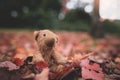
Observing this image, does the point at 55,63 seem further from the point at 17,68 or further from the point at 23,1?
the point at 23,1

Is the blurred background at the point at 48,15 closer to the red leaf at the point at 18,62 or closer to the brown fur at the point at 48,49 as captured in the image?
the brown fur at the point at 48,49

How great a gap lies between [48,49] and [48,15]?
676cm

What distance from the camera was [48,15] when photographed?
969 centimetres

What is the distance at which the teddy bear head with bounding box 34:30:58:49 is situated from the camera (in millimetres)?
2902

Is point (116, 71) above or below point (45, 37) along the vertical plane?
below

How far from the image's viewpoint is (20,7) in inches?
380

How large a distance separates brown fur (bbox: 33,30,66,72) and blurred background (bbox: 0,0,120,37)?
19.2 ft

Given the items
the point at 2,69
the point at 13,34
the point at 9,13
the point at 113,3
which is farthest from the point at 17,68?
the point at 9,13

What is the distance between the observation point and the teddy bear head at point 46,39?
9.52 ft

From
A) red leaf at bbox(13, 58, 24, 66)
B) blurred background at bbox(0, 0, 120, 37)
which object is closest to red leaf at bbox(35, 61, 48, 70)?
red leaf at bbox(13, 58, 24, 66)

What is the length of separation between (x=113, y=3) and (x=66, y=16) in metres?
5.06

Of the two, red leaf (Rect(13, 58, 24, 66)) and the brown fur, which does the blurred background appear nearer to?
the brown fur

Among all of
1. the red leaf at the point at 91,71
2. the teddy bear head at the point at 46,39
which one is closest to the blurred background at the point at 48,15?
the teddy bear head at the point at 46,39

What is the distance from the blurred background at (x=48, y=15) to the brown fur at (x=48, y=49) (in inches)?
230
